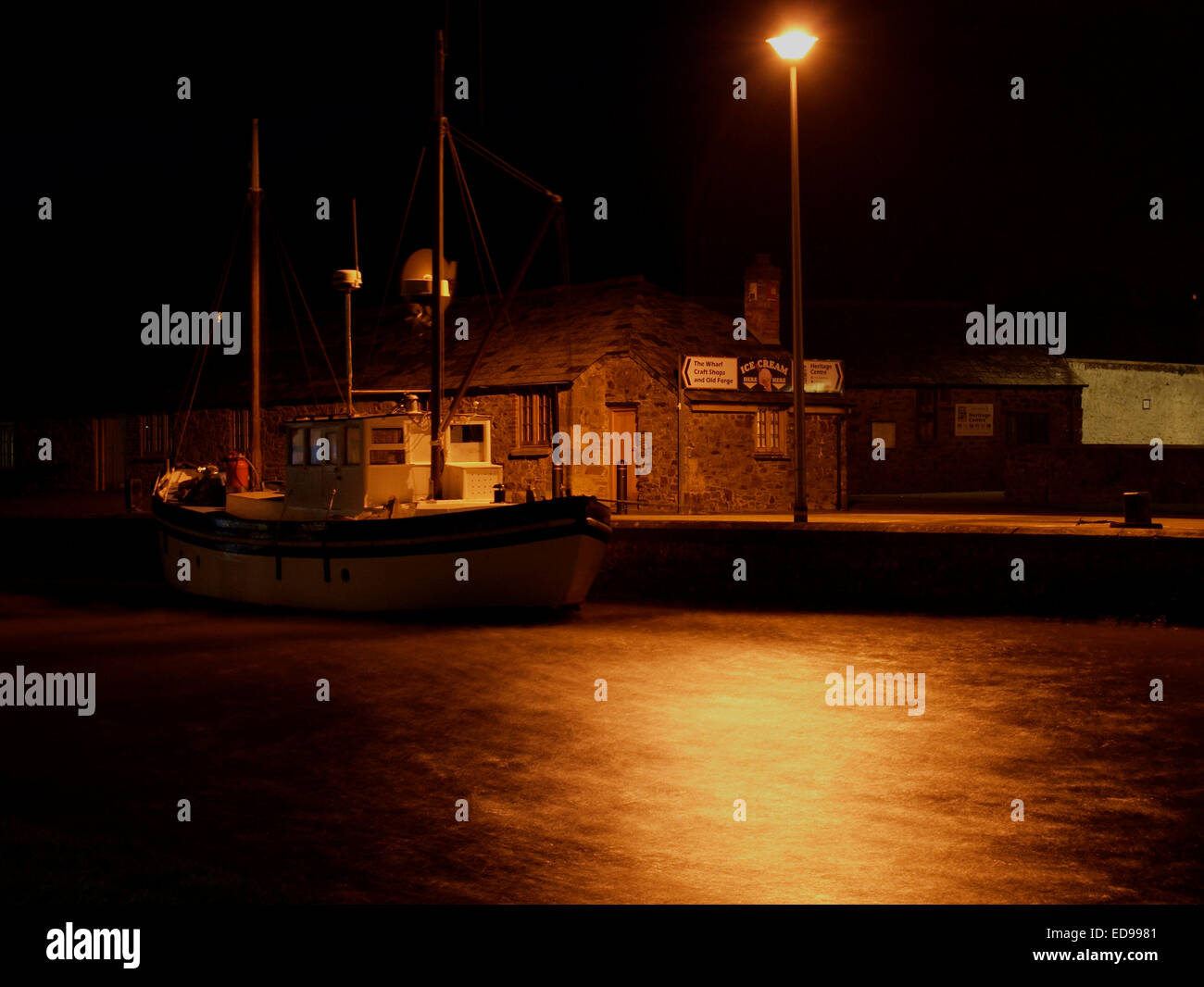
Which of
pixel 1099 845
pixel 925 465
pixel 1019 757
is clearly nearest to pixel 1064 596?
pixel 1019 757

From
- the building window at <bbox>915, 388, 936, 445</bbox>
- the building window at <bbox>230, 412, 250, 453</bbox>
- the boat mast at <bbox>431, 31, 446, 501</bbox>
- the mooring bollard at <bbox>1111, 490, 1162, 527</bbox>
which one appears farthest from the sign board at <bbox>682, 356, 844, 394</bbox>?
the building window at <bbox>230, 412, 250, 453</bbox>

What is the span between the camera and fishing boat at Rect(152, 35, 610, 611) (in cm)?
1716

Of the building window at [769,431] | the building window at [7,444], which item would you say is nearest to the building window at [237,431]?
the building window at [7,444]

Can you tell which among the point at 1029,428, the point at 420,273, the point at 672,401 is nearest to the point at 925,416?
the point at 1029,428

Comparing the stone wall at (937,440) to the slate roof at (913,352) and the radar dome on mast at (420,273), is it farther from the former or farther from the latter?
Answer: the radar dome on mast at (420,273)

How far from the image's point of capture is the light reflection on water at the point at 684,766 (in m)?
6.55

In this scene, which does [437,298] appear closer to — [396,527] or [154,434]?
[396,527]

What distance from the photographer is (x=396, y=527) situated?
17.5 m

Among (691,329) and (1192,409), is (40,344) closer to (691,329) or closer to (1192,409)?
(691,329)

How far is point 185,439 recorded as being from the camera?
3703 cm

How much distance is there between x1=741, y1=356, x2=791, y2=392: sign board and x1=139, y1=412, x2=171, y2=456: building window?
18.7 meters

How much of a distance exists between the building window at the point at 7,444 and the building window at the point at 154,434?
711 cm

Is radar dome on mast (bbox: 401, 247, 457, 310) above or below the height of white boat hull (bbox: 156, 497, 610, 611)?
above

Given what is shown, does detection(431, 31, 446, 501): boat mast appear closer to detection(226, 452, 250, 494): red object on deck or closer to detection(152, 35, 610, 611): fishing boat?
detection(152, 35, 610, 611): fishing boat
